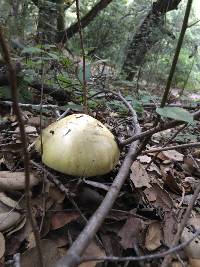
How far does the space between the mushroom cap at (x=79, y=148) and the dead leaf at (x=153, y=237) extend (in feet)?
0.99

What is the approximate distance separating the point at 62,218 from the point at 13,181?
0.90 ft

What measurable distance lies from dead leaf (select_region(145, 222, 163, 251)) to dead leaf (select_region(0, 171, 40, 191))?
1.69ft

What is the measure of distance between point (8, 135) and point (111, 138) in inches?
24.4

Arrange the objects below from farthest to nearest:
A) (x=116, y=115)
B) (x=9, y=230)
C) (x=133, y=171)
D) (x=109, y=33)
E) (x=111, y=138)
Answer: (x=109, y=33), (x=116, y=115), (x=133, y=171), (x=111, y=138), (x=9, y=230)

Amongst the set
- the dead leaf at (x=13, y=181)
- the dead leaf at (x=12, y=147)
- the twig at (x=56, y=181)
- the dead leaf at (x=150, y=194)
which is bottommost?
the dead leaf at (x=150, y=194)

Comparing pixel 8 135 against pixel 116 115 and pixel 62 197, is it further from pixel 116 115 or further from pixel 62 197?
pixel 116 115

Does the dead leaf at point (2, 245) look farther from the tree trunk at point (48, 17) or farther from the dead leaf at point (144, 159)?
the tree trunk at point (48, 17)

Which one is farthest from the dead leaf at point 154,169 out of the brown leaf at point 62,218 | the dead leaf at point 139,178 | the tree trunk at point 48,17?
the tree trunk at point 48,17

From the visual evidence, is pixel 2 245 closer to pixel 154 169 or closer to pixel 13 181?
pixel 13 181

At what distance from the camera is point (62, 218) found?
1.31m

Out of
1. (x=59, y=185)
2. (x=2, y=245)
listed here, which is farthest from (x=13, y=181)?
(x=2, y=245)

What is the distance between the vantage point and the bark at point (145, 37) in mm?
6055

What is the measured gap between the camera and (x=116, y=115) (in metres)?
2.70

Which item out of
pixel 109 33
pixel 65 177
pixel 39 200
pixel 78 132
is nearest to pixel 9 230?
pixel 39 200
